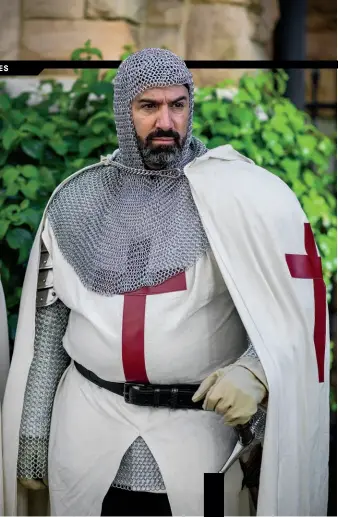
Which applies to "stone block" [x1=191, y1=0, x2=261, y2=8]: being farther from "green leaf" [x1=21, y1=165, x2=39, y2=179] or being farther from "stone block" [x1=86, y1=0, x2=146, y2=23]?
"green leaf" [x1=21, y1=165, x2=39, y2=179]

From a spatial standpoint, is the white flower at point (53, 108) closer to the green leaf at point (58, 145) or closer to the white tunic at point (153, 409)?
the green leaf at point (58, 145)

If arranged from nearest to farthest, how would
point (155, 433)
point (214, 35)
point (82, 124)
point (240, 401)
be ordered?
point (240, 401)
point (155, 433)
point (82, 124)
point (214, 35)

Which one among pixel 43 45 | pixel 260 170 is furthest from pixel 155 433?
pixel 43 45

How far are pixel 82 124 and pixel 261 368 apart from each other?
127 cm

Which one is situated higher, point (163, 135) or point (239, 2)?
point (239, 2)

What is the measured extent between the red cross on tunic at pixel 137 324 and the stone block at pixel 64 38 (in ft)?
4.03

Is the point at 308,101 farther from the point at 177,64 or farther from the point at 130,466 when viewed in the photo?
the point at 130,466

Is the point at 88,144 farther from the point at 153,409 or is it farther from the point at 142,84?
the point at 153,409

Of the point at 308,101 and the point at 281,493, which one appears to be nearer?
the point at 281,493

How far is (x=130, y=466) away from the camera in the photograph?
2633 mm

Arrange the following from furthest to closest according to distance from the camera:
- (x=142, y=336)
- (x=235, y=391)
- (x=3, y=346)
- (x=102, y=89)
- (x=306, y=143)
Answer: (x=306, y=143) < (x=102, y=89) < (x=3, y=346) < (x=142, y=336) < (x=235, y=391)

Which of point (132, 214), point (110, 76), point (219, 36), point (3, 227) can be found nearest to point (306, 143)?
point (219, 36)

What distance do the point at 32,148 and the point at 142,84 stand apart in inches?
35.2

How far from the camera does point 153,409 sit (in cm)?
264
